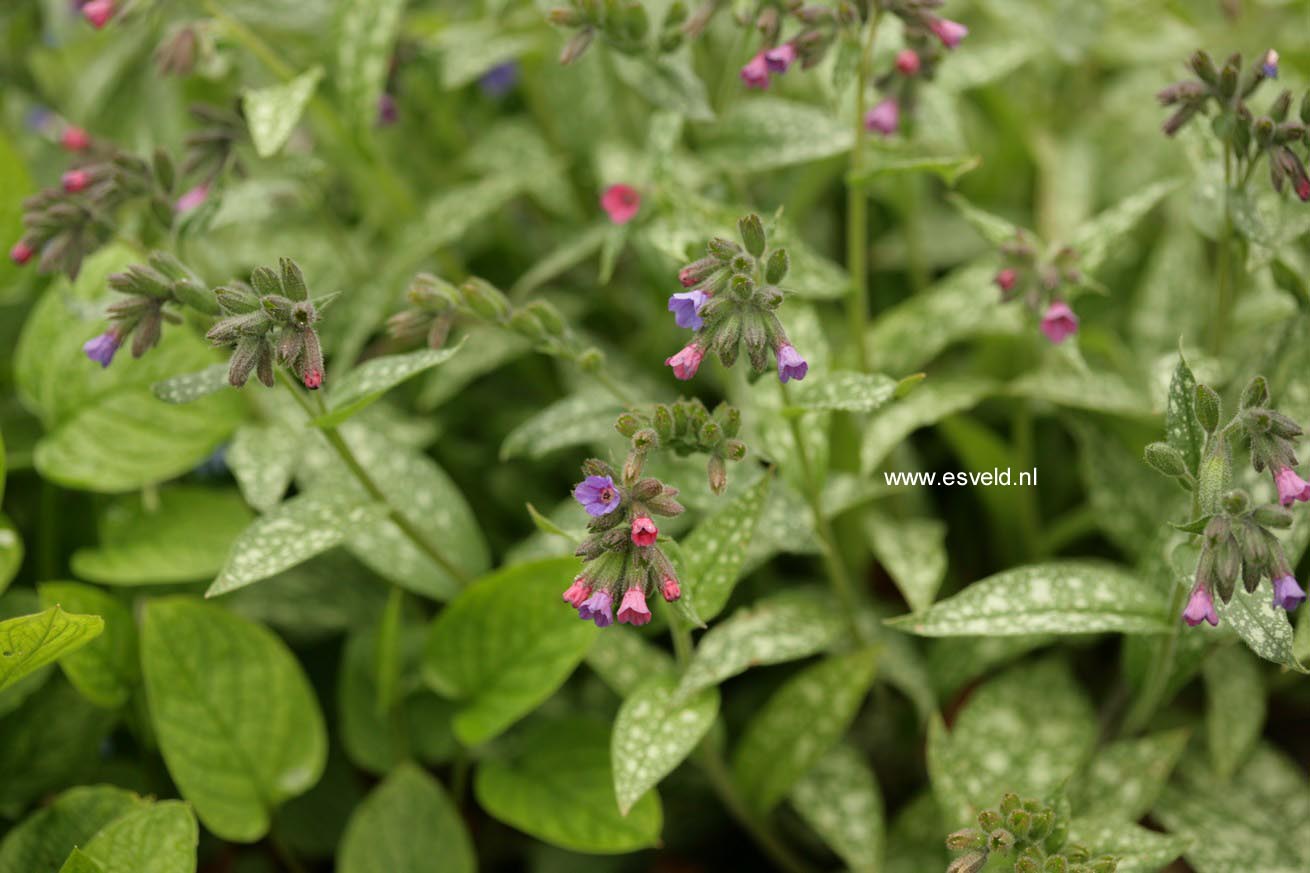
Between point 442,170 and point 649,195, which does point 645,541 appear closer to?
point 649,195

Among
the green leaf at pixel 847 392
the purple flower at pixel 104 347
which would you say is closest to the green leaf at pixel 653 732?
the green leaf at pixel 847 392

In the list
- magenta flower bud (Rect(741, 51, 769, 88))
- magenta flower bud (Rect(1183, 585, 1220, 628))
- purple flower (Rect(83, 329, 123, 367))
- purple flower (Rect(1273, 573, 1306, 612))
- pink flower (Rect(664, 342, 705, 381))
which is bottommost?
magenta flower bud (Rect(1183, 585, 1220, 628))

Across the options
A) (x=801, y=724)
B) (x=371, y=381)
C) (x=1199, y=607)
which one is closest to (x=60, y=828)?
(x=371, y=381)

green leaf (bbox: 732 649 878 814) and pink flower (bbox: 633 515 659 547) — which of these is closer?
pink flower (bbox: 633 515 659 547)

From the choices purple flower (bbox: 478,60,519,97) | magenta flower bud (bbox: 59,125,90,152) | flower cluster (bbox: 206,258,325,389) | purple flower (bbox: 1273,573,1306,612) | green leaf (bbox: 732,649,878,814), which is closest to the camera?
→ purple flower (bbox: 1273,573,1306,612)

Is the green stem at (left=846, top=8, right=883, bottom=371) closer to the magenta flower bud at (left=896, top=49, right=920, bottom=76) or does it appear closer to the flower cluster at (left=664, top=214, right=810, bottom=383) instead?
the magenta flower bud at (left=896, top=49, right=920, bottom=76)

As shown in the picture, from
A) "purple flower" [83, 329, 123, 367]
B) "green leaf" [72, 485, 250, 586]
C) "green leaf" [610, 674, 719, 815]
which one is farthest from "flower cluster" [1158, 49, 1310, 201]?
"green leaf" [72, 485, 250, 586]

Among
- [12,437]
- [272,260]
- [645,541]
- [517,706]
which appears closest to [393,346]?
[272,260]
